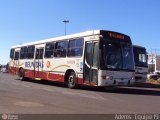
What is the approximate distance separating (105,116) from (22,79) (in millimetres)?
20974

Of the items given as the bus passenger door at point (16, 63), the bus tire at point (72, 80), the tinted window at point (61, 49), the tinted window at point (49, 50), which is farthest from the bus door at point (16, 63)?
the bus tire at point (72, 80)

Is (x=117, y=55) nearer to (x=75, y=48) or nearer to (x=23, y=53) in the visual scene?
(x=75, y=48)

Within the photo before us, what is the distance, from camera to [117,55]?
21.1 metres

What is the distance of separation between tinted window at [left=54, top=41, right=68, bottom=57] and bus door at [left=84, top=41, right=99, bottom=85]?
9.37 feet

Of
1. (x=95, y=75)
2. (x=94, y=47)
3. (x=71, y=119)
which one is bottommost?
(x=71, y=119)

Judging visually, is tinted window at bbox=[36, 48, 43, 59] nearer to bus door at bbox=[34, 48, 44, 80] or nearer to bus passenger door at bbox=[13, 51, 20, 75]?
bus door at bbox=[34, 48, 44, 80]

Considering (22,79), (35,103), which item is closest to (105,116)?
(35,103)

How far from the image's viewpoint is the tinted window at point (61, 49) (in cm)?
2448

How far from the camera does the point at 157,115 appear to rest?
1202cm

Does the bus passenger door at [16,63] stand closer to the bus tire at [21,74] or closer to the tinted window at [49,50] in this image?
the bus tire at [21,74]

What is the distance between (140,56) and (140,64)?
77 centimetres

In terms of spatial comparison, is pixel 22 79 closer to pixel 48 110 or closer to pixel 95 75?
pixel 95 75

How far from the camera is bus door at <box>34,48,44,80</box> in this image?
28039 millimetres

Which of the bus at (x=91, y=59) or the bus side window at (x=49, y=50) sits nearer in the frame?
the bus at (x=91, y=59)
